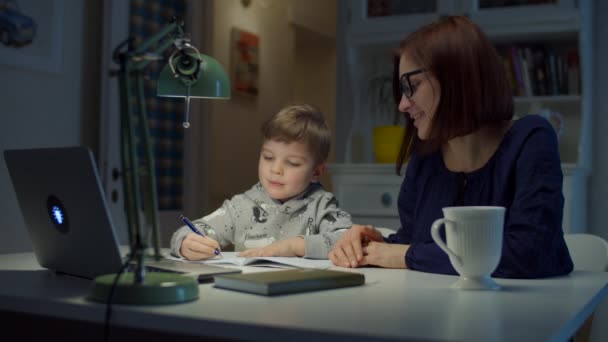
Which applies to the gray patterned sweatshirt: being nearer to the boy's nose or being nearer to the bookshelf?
the boy's nose

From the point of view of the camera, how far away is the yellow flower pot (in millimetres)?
3084

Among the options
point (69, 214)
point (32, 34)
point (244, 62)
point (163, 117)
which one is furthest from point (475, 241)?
point (244, 62)

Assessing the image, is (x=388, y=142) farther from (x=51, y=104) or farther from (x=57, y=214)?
(x=57, y=214)

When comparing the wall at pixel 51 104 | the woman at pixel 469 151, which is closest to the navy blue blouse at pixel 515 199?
the woman at pixel 469 151

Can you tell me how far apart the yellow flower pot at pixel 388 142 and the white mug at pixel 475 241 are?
6.82 feet

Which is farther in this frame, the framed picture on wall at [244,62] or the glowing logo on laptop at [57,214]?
the framed picture on wall at [244,62]

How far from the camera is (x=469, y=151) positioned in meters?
1.42

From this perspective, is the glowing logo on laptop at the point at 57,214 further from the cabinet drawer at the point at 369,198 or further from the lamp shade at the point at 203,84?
the cabinet drawer at the point at 369,198

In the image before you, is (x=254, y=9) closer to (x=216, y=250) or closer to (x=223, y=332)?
(x=216, y=250)

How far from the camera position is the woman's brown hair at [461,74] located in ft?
4.36

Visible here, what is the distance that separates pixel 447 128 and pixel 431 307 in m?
0.59

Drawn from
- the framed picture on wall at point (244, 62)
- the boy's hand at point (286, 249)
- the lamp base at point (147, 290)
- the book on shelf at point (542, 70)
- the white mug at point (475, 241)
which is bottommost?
the boy's hand at point (286, 249)

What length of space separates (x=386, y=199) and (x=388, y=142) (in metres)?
0.29

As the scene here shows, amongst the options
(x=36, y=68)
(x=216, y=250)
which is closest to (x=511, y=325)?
(x=216, y=250)
